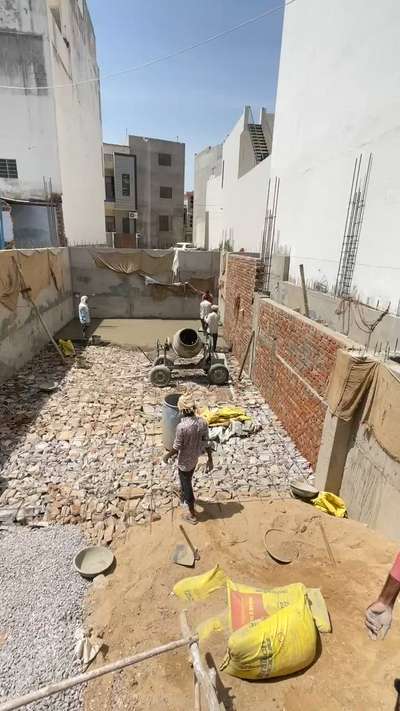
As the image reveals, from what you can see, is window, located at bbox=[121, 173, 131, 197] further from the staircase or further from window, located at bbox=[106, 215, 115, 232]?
the staircase

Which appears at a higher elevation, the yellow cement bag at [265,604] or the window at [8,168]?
the window at [8,168]

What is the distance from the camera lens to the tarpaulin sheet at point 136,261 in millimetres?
16594

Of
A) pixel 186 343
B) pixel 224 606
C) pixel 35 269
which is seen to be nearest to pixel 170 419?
pixel 224 606

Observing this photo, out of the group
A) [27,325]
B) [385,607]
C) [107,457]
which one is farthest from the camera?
[27,325]

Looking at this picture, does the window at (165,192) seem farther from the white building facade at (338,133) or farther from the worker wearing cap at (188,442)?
the worker wearing cap at (188,442)

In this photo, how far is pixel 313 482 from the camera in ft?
19.5

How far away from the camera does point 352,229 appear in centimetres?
932

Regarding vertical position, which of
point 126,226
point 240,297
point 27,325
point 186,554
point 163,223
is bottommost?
point 186,554

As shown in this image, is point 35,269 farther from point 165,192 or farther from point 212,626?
point 165,192

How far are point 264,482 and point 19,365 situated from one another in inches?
317

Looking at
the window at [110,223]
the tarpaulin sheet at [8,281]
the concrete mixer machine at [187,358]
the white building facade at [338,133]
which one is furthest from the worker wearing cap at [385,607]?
the window at [110,223]

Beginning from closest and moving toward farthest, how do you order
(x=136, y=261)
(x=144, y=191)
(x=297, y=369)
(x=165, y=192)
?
(x=297, y=369)
(x=136, y=261)
(x=144, y=191)
(x=165, y=192)

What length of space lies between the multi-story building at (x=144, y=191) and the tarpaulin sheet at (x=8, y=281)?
29.3 meters

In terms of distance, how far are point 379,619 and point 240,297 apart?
409 inches
